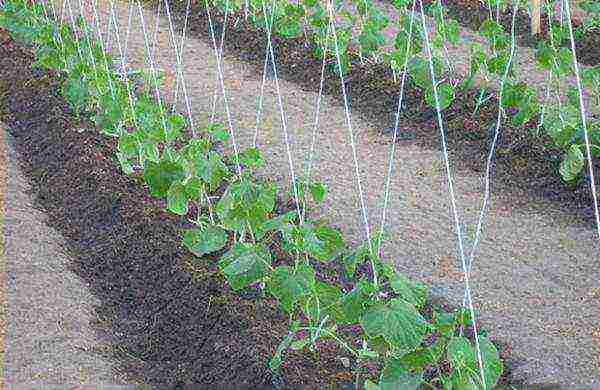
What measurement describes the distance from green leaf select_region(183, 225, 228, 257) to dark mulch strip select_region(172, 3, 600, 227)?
174 cm

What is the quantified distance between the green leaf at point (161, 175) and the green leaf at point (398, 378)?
1660mm

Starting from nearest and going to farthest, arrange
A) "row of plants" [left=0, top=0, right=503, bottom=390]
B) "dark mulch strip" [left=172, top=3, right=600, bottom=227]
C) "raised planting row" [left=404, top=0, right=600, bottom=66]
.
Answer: "row of plants" [left=0, top=0, right=503, bottom=390] → "dark mulch strip" [left=172, top=3, right=600, bottom=227] → "raised planting row" [left=404, top=0, right=600, bottom=66]

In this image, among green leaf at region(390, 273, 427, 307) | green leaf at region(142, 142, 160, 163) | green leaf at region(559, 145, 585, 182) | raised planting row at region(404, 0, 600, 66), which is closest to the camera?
green leaf at region(390, 273, 427, 307)

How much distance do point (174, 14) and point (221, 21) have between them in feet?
3.24

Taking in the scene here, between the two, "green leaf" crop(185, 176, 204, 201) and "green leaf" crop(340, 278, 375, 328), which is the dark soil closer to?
"green leaf" crop(185, 176, 204, 201)

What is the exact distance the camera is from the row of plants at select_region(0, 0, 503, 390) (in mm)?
2930

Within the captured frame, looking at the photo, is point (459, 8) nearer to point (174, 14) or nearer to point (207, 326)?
point (174, 14)

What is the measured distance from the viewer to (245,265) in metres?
3.55

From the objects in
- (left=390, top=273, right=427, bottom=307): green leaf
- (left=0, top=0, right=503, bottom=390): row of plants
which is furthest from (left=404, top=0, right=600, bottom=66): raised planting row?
(left=390, top=273, right=427, bottom=307): green leaf

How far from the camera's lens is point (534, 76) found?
707 cm

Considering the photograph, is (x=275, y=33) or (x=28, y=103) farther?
(x=275, y=33)

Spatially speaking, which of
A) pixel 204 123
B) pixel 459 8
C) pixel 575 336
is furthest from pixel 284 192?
pixel 459 8

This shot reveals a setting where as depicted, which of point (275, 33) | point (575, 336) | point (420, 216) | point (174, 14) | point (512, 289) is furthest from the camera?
point (174, 14)

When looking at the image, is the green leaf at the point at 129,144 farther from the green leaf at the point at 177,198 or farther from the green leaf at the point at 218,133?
the green leaf at the point at 177,198
